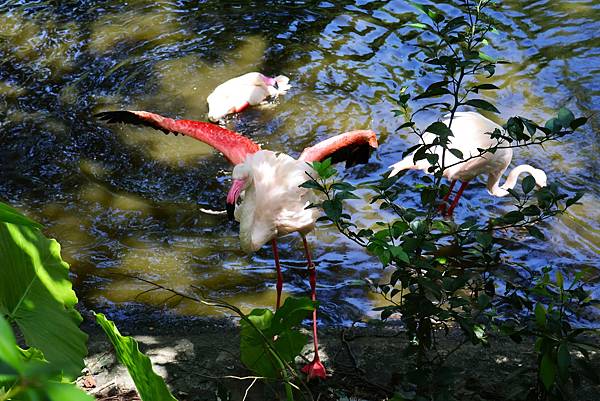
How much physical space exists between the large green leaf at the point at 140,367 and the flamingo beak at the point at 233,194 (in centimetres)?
135

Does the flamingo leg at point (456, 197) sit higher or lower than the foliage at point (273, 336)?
lower

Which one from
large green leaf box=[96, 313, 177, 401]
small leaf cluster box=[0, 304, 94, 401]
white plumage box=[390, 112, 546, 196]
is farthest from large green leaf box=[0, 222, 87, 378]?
white plumage box=[390, 112, 546, 196]

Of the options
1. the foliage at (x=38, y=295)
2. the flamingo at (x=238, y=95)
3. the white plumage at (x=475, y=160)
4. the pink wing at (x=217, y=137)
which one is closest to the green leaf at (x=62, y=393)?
the foliage at (x=38, y=295)

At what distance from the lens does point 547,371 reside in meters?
1.92

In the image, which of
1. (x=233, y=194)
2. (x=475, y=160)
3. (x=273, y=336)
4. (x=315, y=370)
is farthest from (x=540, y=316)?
(x=475, y=160)

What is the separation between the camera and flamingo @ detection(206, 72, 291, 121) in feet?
15.9

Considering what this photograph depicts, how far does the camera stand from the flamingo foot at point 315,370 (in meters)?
2.64

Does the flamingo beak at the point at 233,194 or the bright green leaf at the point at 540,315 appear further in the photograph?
the flamingo beak at the point at 233,194

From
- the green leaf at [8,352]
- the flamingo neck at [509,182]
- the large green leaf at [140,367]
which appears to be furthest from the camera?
the flamingo neck at [509,182]

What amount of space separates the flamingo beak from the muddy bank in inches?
20.8

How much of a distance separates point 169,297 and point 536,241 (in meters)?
1.93

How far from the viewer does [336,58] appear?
5.52 meters

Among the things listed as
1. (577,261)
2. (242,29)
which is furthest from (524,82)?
(242,29)

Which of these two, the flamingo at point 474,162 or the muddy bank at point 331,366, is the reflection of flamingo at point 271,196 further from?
the flamingo at point 474,162
